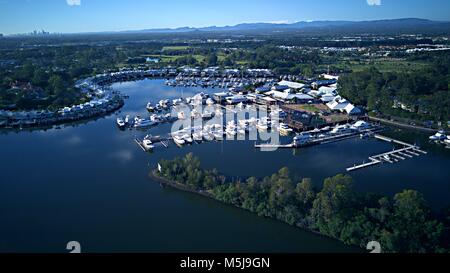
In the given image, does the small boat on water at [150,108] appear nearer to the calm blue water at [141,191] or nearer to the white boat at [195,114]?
the white boat at [195,114]

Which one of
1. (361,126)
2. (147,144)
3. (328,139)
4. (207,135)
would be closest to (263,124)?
(207,135)

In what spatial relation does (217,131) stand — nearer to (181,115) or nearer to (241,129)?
(241,129)

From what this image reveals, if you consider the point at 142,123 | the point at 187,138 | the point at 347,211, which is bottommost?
the point at 347,211

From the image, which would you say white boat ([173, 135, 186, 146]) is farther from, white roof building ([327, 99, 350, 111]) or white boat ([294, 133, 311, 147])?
white roof building ([327, 99, 350, 111])

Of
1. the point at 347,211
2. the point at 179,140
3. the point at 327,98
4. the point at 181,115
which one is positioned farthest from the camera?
the point at 327,98

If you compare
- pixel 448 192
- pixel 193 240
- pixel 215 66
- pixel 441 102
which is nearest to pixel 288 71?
pixel 215 66

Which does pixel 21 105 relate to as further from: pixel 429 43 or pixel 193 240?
pixel 429 43

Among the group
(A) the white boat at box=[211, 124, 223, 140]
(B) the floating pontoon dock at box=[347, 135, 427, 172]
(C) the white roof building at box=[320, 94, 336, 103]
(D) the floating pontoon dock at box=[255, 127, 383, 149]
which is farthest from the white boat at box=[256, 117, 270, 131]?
(C) the white roof building at box=[320, 94, 336, 103]
